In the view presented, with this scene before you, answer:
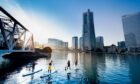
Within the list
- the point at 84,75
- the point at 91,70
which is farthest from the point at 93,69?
the point at 84,75

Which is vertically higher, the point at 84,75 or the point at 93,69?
the point at 84,75

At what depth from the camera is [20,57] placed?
88.1 meters

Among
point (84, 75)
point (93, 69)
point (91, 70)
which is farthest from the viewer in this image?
point (93, 69)

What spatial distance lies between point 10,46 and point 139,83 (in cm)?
3988

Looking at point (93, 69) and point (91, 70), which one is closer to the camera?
point (91, 70)

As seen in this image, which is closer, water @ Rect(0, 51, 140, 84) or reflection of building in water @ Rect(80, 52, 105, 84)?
water @ Rect(0, 51, 140, 84)

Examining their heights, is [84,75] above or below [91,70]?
above

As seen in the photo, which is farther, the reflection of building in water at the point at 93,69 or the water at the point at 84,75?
the reflection of building in water at the point at 93,69

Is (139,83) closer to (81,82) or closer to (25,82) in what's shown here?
(81,82)

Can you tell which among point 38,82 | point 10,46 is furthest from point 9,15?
point 38,82

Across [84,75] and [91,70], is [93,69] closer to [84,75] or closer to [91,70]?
[91,70]

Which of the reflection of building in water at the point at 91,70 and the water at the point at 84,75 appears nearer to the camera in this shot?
the water at the point at 84,75

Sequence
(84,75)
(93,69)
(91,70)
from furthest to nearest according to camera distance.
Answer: (93,69), (91,70), (84,75)

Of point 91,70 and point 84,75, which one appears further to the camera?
point 91,70
